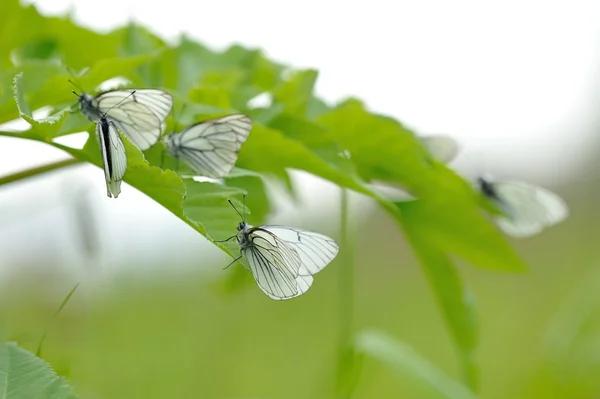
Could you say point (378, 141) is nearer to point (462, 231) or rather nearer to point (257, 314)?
point (462, 231)

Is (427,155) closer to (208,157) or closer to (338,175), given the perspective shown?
(338,175)

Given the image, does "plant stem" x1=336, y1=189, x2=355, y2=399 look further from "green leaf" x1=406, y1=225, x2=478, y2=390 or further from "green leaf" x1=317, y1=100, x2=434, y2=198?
"green leaf" x1=317, y1=100, x2=434, y2=198

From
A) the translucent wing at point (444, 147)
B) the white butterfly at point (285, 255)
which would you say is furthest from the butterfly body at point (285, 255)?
the translucent wing at point (444, 147)

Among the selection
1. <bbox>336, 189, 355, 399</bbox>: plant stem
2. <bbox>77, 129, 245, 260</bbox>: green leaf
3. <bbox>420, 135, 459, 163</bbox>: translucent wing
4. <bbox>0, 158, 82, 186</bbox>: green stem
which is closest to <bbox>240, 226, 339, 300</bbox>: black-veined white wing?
<bbox>77, 129, 245, 260</bbox>: green leaf

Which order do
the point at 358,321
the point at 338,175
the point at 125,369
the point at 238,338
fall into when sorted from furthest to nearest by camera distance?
the point at 358,321 → the point at 238,338 → the point at 125,369 → the point at 338,175

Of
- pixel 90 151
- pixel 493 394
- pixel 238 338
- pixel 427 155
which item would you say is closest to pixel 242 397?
pixel 238 338

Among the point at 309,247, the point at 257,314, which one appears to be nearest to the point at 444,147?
the point at 309,247
